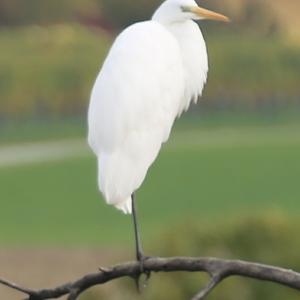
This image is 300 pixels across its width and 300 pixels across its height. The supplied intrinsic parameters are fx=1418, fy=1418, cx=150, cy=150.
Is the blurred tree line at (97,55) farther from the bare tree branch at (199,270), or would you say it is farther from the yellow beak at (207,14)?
the bare tree branch at (199,270)

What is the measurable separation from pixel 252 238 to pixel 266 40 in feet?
53.2

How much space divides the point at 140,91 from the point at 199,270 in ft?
2.90

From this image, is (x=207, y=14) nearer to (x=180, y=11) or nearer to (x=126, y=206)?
(x=180, y=11)

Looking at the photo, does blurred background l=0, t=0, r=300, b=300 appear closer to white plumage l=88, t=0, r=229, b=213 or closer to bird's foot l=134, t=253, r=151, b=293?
white plumage l=88, t=0, r=229, b=213

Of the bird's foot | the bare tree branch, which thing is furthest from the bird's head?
the bare tree branch

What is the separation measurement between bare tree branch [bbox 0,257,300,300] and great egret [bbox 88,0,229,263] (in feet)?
1.68

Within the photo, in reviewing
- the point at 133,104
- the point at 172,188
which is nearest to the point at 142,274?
the point at 133,104

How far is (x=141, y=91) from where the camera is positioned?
2.86 metres

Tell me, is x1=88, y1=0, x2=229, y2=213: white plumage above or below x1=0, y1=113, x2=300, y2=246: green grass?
above

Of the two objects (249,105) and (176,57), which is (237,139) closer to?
(249,105)

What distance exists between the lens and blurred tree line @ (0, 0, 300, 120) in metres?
18.8

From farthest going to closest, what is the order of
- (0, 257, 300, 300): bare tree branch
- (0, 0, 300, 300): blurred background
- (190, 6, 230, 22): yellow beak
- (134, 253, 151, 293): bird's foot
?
(0, 0, 300, 300): blurred background
(190, 6, 230, 22): yellow beak
(134, 253, 151, 293): bird's foot
(0, 257, 300, 300): bare tree branch

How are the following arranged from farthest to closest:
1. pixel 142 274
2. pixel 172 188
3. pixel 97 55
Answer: pixel 97 55 < pixel 172 188 < pixel 142 274

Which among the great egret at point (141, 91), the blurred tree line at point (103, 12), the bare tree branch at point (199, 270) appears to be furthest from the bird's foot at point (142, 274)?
the blurred tree line at point (103, 12)
